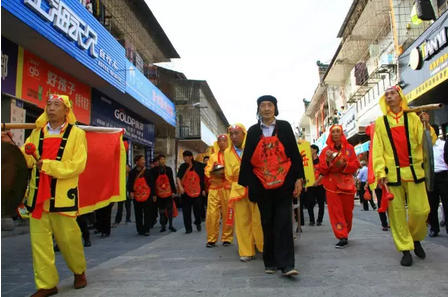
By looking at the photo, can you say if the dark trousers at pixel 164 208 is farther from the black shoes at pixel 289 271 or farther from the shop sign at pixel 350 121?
the shop sign at pixel 350 121

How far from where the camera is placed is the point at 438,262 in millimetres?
3865

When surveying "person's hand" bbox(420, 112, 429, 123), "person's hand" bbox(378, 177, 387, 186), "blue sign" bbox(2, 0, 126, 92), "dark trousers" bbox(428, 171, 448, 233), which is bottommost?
"dark trousers" bbox(428, 171, 448, 233)

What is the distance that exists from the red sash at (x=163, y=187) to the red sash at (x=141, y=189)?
0.39m

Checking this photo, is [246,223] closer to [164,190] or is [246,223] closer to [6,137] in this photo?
→ [6,137]

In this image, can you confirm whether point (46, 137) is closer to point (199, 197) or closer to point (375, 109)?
point (199, 197)

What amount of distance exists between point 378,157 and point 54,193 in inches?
134

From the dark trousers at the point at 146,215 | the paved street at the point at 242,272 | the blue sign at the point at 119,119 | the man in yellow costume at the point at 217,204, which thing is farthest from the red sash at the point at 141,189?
the blue sign at the point at 119,119

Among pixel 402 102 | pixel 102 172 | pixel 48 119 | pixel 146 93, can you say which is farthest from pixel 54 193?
pixel 146 93

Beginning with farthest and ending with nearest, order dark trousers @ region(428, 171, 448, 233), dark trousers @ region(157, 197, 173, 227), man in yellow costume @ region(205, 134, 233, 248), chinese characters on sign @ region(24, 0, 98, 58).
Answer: dark trousers @ region(157, 197, 173, 227) < chinese characters on sign @ region(24, 0, 98, 58) < man in yellow costume @ region(205, 134, 233, 248) < dark trousers @ region(428, 171, 448, 233)

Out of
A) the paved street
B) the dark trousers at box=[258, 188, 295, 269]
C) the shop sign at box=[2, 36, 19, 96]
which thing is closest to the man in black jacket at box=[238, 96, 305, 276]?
the dark trousers at box=[258, 188, 295, 269]

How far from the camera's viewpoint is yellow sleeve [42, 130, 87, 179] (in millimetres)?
3219

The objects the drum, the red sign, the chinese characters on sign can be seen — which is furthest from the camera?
the red sign

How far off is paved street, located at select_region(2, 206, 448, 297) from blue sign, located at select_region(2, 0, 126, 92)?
4.73m

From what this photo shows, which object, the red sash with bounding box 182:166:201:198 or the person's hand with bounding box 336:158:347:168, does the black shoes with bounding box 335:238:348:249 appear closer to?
the person's hand with bounding box 336:158:347:168
